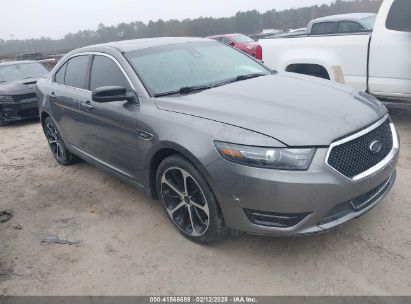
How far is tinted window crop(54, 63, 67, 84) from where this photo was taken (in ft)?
17.6

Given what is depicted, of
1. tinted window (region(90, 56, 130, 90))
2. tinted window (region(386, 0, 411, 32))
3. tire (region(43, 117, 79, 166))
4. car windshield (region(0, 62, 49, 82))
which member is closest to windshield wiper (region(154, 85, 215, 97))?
tinted window (region(90, 56, 130, 90))

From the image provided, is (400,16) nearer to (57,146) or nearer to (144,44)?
(144,44)

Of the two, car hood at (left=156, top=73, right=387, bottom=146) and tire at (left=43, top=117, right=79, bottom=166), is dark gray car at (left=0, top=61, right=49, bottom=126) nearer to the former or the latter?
A: tire at (left=43, top=117, right=79, bottom=166)

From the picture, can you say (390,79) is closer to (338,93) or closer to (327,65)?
(327,65)

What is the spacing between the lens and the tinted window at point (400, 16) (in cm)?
523

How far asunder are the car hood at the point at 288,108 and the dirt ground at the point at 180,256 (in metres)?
0.96

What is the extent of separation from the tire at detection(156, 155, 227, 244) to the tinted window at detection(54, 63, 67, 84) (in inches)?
103

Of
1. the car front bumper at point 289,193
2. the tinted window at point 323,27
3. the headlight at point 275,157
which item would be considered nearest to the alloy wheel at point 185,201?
the car front bumper at point 289,193

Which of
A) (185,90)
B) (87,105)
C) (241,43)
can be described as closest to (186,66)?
(185,90)

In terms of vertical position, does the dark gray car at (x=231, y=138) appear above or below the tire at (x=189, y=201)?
above

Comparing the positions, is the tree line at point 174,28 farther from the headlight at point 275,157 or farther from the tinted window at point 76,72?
the headlight at point 275,157

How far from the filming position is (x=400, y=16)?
5289 millimetres

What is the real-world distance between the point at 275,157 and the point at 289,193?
261mm

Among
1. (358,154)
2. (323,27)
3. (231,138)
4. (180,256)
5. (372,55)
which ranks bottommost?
(180,256)
